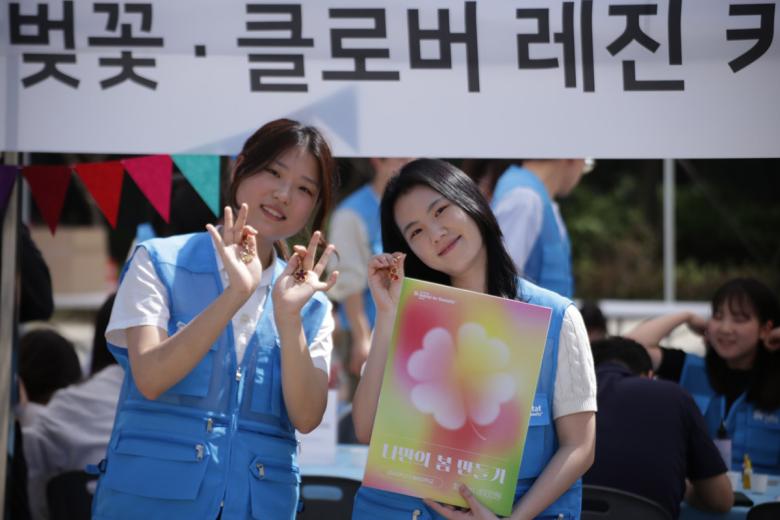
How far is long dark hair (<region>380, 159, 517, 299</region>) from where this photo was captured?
91.7 inches

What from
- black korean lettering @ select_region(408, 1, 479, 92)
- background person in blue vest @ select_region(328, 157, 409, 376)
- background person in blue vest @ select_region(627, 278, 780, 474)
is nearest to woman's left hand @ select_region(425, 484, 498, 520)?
black korean lettering @ select_region(408, 1, 479, 92)

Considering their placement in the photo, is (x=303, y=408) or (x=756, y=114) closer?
(x=303, y=408)

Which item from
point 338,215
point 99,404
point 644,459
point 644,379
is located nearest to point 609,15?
point 644,379

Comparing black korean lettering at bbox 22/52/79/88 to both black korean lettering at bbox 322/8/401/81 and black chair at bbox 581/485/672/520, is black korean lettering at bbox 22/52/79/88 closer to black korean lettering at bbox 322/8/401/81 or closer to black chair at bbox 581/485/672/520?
black korean lettering at bbox 322/8/401/81

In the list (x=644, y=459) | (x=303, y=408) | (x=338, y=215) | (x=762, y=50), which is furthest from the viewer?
(x=338, y=215)

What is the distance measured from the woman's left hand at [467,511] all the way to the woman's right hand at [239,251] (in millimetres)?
636

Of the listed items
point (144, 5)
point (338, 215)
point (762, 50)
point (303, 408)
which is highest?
point (144, 5)

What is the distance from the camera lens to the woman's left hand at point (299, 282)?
2.23 meters

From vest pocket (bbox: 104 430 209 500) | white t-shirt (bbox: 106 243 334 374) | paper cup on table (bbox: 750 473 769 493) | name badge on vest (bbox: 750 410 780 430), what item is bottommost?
paper cup on table (bbox: 750 473 769 493)

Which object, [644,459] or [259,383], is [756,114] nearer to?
[644,459]

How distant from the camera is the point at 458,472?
2.19 metres

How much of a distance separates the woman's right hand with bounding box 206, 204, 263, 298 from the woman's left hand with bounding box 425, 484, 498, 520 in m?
0.64

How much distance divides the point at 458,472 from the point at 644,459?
105cm

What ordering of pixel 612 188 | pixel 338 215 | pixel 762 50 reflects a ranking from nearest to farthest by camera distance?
pixel 762 50 → pixel 338 215 → pixel 612 188
